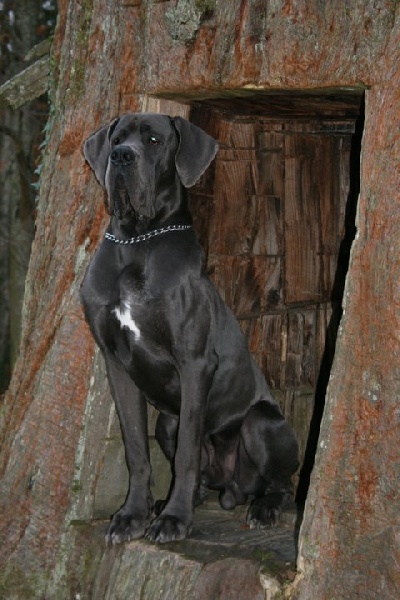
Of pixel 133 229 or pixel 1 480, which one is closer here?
pixel 133 229

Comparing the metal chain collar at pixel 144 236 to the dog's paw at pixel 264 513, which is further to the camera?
the dog's paw at pixel 264 513

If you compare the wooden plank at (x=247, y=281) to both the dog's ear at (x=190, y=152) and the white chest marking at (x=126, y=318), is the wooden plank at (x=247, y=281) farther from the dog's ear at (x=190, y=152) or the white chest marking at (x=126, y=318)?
the white chest marking at (x=126, y=318)

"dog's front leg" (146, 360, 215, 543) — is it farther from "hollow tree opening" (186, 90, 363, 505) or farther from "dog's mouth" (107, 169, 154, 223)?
"hollow tree opening" (186, 90, 363, 505)

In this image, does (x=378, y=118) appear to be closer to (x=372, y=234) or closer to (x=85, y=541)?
(x=372, y=234)

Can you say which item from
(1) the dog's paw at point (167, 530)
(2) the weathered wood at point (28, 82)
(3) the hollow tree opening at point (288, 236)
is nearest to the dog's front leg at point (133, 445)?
(1) the dog's paw at point (167, 530)

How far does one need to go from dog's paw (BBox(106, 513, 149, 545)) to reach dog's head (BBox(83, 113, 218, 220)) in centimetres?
142

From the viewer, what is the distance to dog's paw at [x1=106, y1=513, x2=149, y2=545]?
15.2 ft

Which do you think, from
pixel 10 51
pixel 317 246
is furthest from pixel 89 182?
pixel 10 51

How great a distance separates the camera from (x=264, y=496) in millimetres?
5223

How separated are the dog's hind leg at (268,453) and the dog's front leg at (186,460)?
2.20 feet

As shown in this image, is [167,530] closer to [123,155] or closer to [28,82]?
[123,155]

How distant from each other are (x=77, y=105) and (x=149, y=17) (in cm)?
60

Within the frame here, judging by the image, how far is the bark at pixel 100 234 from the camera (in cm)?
400

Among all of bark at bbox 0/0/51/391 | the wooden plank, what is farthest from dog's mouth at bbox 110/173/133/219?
bark at bbox 0/0/51/391
